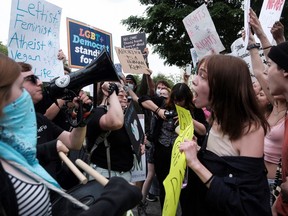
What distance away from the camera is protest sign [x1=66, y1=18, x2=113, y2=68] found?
3.56 metres

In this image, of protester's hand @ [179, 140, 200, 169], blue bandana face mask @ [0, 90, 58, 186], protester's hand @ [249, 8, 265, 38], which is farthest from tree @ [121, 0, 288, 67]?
blue bandana face mask @ [0, 90, 58, 186]

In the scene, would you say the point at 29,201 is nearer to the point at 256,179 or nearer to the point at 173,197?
the point at 173,197

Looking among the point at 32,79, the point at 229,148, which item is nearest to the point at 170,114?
the point at 32,79

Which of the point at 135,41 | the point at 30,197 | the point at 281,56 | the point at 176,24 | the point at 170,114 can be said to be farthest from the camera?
the point at 176,24

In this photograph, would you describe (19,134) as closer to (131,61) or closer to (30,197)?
(30,197)

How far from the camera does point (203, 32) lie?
3.87m

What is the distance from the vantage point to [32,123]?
134cm

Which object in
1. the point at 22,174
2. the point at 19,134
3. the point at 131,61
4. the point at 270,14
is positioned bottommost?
the point at 22,174

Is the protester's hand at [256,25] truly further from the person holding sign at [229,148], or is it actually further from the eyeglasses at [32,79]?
the eyeglasses at [32,79]

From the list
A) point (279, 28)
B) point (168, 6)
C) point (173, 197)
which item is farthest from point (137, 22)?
point (173, 197)

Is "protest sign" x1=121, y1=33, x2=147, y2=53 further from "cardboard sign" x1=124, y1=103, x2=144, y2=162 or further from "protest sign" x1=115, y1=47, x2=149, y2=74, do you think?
"cardboard sign" x1=124, y1=103, x2=144, y2=162

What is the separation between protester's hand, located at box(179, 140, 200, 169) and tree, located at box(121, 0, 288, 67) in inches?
586

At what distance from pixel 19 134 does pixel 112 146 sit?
176cm

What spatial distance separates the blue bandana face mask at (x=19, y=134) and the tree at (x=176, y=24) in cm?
1534
